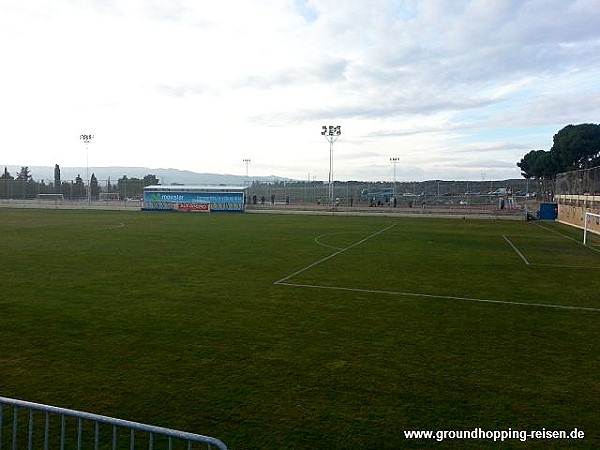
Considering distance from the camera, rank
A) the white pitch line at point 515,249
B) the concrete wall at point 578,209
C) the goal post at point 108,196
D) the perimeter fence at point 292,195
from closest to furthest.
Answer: the white pitch line at point 515,249 → the concrete wall at point 578,209 → the perimeter fence at point 292,195 → the goal post at point 108,196

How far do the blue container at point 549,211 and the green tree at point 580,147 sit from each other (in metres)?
36.0

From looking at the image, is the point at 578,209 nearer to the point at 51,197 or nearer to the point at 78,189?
the point at 78,189

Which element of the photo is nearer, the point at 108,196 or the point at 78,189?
the point at 78,189

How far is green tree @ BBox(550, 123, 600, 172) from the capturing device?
255 feet

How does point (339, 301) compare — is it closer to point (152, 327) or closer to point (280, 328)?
point (280, 328)

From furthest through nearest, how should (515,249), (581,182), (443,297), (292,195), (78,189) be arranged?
1. (292,195)
2. (78,189)
3. (581,182)
4. (515,249)
5. (443,297)

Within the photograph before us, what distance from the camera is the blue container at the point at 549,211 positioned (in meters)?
47.8

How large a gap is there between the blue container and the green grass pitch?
109 feet

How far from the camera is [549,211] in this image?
158 feet

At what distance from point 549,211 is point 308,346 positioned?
1786 inches

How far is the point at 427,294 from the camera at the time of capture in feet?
41.8

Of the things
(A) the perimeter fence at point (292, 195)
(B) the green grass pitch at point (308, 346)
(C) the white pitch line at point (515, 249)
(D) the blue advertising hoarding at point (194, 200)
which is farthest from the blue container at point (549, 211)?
(B) the green grass pitch at point (308, 346)

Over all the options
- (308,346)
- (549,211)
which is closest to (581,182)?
(549,211)

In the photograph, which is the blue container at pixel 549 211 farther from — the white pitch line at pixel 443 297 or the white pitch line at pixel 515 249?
the white pitch line at pixel 443 297
